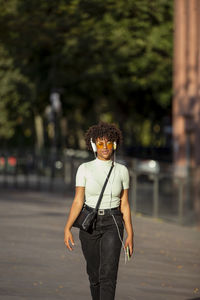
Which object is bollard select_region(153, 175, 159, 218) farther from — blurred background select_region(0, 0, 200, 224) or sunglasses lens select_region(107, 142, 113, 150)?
sunglasses lens select_region(107, 142, 113, 150)

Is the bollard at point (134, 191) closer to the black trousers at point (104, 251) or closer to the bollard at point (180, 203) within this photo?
the bollard at point (180, 203)

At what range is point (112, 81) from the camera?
38.6 meters

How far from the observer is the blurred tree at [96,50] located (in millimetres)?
30078

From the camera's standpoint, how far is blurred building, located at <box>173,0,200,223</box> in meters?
30.9

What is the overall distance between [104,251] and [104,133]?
0.86 m

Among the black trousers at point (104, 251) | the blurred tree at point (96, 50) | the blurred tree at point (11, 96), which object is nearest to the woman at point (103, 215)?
the black trousers at point (104, 251)

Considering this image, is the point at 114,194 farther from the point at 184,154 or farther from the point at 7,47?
the point at 7,47

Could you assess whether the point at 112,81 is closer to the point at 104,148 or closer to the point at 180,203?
the point at 180,203

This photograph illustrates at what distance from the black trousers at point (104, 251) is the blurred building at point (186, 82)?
74.1 ft

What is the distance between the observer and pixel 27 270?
1001cm

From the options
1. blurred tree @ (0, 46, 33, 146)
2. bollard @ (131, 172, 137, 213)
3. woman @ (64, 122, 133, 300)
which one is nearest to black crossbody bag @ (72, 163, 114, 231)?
woman @ (64, 122, 133, 300)

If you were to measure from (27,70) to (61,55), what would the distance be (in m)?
4.15

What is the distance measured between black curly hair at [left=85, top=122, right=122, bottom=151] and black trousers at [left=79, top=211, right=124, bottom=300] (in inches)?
21.7

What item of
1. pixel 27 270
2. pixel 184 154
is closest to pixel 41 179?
pixel 184 154
